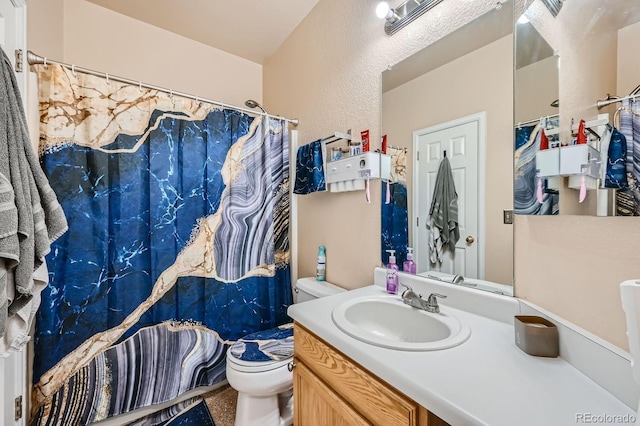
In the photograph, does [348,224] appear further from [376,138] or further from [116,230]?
[116,230]

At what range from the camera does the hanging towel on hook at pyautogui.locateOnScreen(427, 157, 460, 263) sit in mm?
1064

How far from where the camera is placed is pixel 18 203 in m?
0.82

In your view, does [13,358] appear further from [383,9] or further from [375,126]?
[383,9]

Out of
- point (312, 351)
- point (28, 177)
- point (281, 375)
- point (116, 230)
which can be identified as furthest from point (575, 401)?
point (116, 230)

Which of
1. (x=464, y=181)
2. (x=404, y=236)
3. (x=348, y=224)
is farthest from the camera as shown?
(x=348, y=224)

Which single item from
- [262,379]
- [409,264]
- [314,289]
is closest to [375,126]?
[409,264]

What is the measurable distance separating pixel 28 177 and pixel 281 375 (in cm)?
125

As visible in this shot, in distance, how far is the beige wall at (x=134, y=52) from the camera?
1.48 m

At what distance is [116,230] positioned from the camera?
1381 mm

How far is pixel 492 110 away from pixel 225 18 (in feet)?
6.01

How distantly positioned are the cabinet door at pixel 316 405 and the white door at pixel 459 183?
63 cm

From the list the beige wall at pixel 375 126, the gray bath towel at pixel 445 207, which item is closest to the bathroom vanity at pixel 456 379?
the beige wall at pixel 375 126

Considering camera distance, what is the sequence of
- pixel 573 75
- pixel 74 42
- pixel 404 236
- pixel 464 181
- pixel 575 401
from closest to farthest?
pixel 575 401 < pixel 573 75 < pixel 464 181 < pixel 404 236 < pixel 74 42

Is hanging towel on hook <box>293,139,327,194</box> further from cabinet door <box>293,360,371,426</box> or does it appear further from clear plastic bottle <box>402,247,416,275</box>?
cabinet door <box>293,360,371,426</box>
